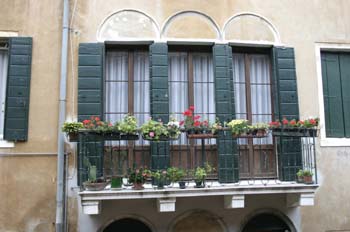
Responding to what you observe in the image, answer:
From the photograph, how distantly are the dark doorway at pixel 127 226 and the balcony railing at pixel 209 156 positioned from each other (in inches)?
33.5

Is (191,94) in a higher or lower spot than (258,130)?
higher

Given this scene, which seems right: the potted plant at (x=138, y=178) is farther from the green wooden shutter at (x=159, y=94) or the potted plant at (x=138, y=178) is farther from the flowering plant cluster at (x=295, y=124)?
the flowering plant cluster at (x=295, y=124)

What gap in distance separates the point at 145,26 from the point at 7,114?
9.99 feet

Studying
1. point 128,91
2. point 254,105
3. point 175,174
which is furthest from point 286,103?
point 128,91

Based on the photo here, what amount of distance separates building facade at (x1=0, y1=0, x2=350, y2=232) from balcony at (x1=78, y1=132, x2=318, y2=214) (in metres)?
0.02

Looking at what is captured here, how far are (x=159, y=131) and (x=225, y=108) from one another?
1530 millimetres

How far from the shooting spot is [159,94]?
691cm

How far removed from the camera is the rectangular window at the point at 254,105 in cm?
712

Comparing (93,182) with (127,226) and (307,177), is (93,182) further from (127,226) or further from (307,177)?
(307,177)

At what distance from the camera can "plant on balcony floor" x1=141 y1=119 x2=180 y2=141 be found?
6.22 m

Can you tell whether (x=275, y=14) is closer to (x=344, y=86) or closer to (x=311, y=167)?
(x=344, y=86)

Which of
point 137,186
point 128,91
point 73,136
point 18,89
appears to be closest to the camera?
point 137,186

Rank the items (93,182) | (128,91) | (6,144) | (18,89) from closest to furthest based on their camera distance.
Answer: (93,182)
(6,144)
(18,89)
(128,91)

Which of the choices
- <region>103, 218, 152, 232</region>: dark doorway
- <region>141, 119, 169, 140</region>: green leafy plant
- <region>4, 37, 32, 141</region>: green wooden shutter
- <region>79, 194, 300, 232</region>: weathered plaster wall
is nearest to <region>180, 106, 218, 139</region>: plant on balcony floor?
<region>141, 119, 169, 140</region>: green leafy plant
